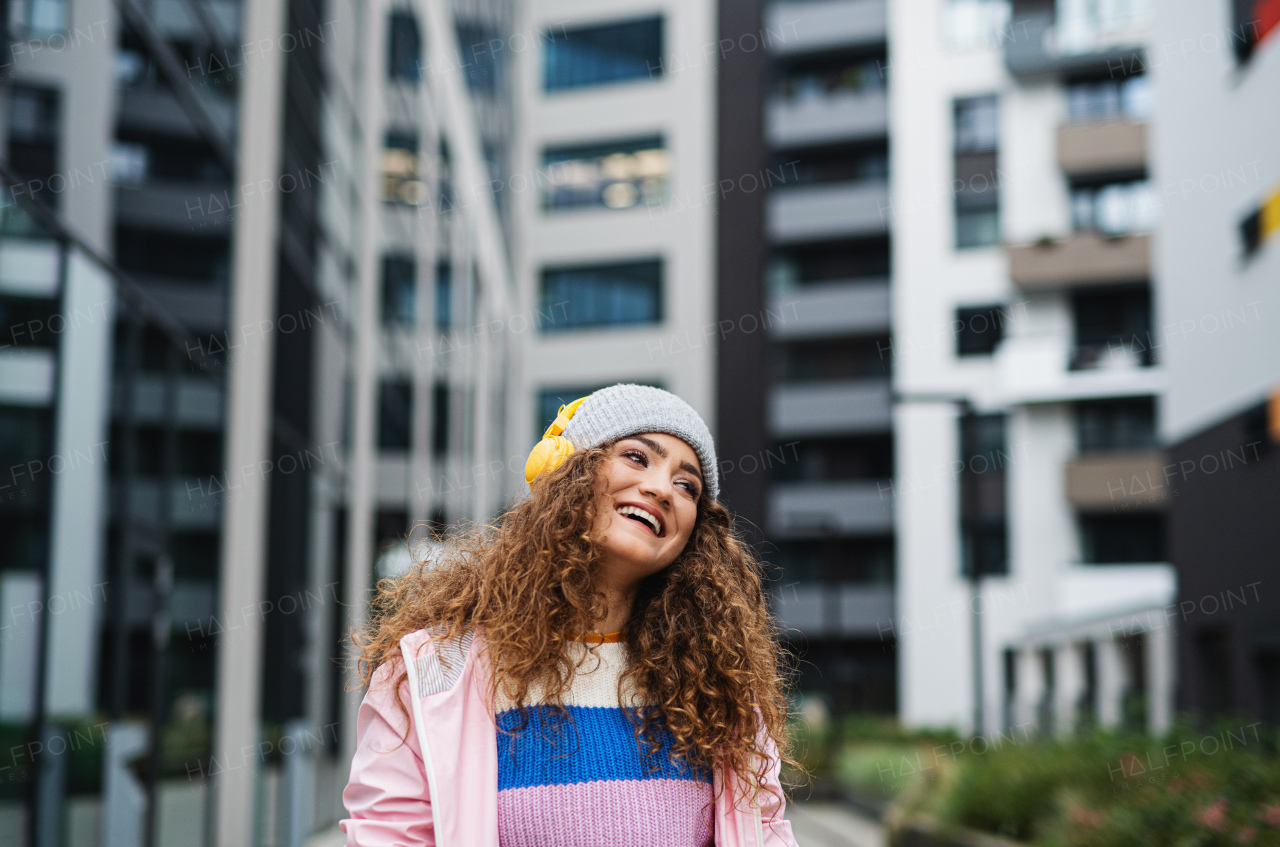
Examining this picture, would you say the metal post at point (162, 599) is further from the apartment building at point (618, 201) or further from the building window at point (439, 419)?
the apartment building at point (618, 201)

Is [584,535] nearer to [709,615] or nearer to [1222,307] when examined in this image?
[709,615]

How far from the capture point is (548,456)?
9.49 ft

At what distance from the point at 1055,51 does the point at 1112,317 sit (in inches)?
331

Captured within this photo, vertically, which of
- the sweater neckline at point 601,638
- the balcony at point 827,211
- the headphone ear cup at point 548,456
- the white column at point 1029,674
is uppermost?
the balcony at point 827,211

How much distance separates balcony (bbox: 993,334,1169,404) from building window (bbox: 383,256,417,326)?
24.9 m

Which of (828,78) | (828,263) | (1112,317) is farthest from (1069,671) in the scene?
(828,78)

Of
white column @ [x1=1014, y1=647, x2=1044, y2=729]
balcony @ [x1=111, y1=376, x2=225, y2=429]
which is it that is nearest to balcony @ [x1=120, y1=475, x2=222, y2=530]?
balcony @ [x1=111, y1=376, x2=225, y2=429]

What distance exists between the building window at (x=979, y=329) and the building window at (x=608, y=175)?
34.6 feet

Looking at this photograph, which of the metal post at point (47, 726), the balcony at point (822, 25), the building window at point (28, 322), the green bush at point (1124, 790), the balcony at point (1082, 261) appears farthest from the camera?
the balcony at point (822, 25)

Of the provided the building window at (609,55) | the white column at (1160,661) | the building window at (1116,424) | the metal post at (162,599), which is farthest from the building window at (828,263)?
the metal post at (162,599)

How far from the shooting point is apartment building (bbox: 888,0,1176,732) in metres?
37.5

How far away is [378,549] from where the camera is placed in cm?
1639

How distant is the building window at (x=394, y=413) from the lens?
16062mm

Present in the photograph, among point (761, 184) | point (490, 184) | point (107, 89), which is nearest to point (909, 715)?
point (761, 184)
